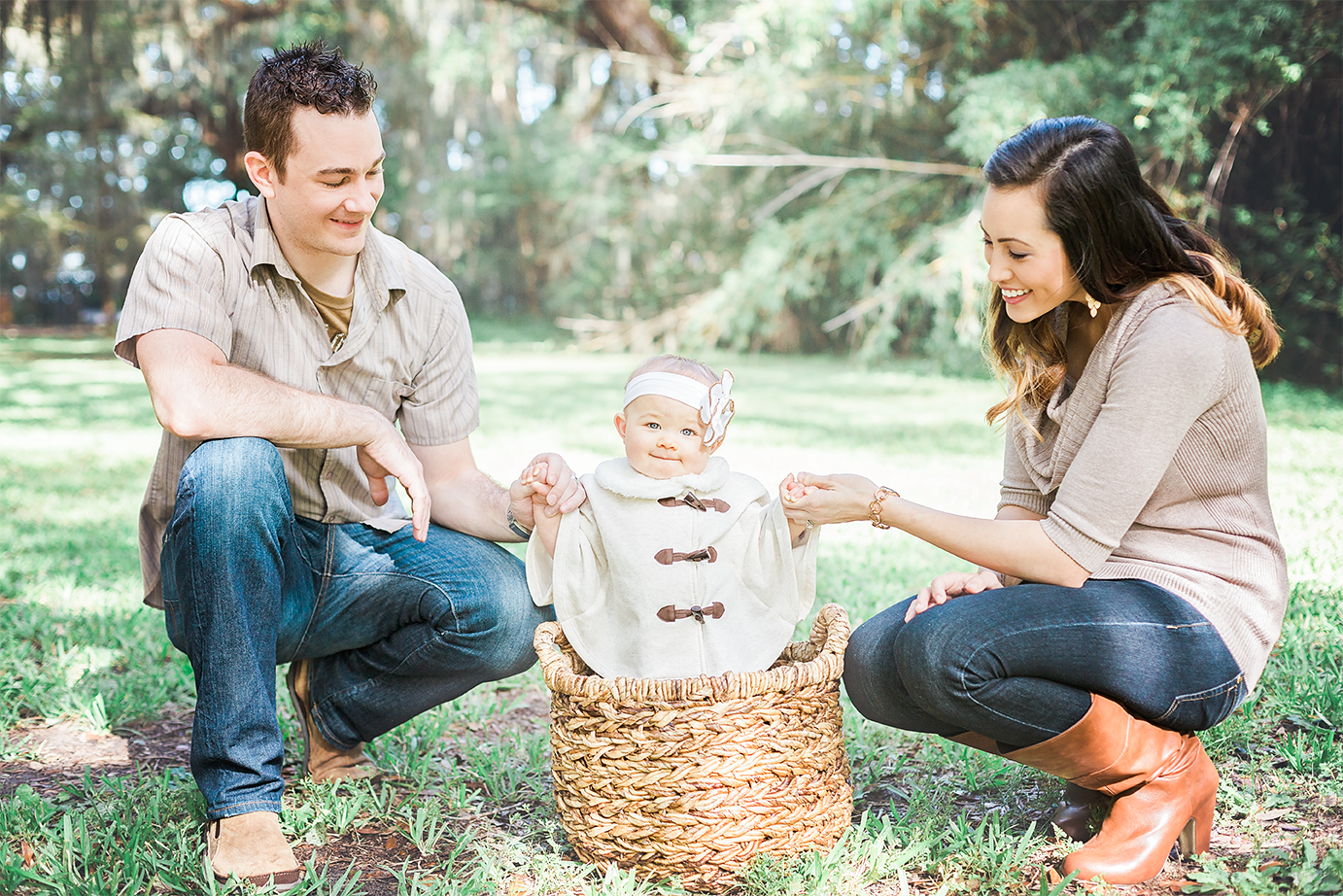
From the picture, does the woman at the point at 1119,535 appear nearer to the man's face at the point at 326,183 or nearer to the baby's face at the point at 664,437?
the baby's face at the point at 664,437

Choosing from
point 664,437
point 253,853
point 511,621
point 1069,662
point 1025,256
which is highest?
point 1025,256

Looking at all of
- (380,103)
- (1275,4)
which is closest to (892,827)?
(1275,4)

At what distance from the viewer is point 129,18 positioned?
14211 millimetres

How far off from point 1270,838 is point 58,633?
11.2 ft

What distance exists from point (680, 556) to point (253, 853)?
38.6 inches

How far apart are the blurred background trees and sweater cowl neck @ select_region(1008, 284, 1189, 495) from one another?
7.61 meters

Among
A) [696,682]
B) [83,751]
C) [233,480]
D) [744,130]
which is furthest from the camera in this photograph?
[744,130]

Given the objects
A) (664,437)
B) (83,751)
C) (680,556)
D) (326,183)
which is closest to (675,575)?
(680,556)

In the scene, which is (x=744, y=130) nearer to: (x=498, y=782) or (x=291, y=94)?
(x=291, y=94)

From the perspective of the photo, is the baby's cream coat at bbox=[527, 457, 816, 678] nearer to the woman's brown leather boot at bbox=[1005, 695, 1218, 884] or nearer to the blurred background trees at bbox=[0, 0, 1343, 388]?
the woman's brown leather boot at bbox=[1005, 695, 1218, 884]

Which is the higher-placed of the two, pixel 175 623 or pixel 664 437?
pixel 664 437

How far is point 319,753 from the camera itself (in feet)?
8.02

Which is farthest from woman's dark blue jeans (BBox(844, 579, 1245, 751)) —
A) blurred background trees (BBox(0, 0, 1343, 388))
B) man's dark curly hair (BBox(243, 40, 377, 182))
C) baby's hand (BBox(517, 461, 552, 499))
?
blurred background trees (BBox(0, 0, 1343, 388))

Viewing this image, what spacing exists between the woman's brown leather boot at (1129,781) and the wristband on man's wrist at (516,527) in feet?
3.81
